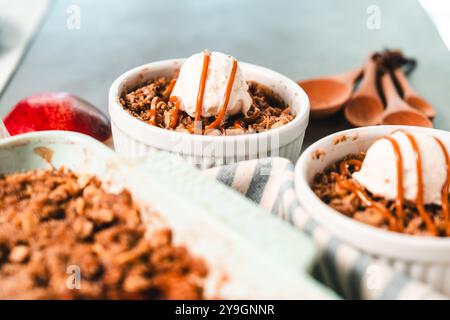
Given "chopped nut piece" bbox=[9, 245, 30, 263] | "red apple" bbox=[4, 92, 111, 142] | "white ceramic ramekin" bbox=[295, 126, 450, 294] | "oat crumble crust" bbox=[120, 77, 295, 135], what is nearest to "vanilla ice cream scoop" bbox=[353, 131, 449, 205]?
"white ceramic ramekin" bbox=[295, 126, 450, 294]

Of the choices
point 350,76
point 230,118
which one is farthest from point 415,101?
point 230,118

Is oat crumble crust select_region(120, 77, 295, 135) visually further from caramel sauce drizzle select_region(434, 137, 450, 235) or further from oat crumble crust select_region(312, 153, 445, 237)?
caramel sauce drizzle select_region(434, 137, 450, 235)

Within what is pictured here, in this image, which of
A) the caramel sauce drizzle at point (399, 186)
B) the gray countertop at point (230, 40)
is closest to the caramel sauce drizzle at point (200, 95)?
the caramel sauce drizzle at point (399, 186)

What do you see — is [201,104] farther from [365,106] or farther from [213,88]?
[365,106]

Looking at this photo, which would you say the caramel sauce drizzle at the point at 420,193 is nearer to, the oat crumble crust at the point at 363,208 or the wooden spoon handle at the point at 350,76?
the oat crumble crust at the point at 363,208
